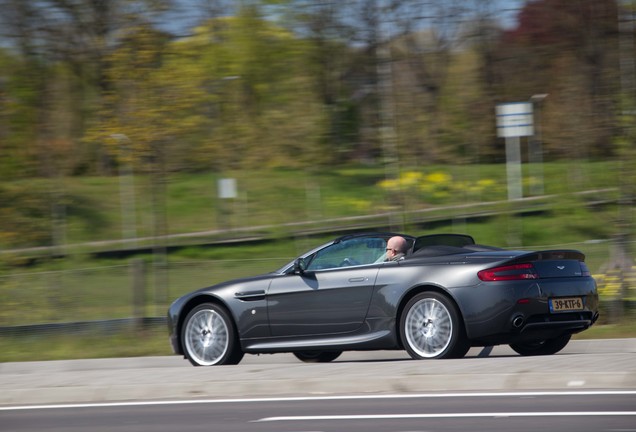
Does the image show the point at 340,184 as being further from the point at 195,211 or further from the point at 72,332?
the point at 72,332

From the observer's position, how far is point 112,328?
15773mm

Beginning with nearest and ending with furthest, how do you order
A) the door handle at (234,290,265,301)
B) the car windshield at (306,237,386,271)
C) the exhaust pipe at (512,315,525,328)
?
the exhaust pipe at (512,315,525,328) → the car windshield at (306,237,386,271) → the door handle at (234,290,265,301)

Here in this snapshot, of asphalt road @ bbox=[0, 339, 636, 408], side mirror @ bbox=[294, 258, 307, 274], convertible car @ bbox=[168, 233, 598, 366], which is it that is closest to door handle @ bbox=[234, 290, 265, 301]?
convertible car @ bbox=[168, 233, 598, 366]

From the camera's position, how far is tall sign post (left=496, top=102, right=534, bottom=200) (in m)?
26.2

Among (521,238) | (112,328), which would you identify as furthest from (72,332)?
(521,238)

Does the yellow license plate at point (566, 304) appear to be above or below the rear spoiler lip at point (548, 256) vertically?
below

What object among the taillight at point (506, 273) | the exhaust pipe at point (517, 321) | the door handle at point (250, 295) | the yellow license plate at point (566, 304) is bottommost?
the exhaust pipe at point (517, 321)

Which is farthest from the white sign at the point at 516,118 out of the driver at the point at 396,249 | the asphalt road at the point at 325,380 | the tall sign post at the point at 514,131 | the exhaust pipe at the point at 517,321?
the asphalt road at the point at 325,380

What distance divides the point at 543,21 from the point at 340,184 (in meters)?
9.63

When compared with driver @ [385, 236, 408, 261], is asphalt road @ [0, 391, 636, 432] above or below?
below

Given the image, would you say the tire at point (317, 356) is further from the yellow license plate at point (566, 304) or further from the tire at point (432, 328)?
the yellow license plate at point (566, 304)

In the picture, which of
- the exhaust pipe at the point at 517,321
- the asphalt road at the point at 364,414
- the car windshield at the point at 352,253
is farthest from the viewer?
the car windshield at the point at 352,253

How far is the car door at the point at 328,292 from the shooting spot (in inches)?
399

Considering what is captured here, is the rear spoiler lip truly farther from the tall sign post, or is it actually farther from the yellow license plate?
the tall sign post
